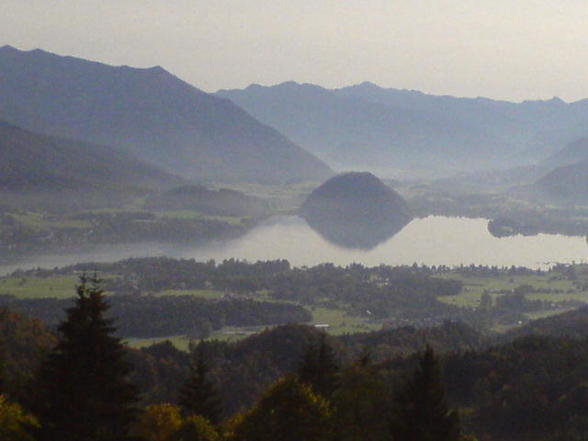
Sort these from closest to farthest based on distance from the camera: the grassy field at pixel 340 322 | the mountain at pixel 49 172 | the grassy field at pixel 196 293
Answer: the grassy field at pixel 340 322
the grassy field at pixel 196 293
the mountain at pixel 49 172

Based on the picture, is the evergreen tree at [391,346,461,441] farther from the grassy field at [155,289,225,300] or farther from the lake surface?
the lake surface

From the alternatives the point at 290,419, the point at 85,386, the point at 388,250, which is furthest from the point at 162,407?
the point at 388,250

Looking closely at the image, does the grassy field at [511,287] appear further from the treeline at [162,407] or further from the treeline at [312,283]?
the treeline at [162,407]

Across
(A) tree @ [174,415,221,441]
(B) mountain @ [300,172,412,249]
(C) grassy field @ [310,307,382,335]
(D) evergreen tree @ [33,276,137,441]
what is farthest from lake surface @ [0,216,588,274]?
(D) evergreen tree @ [33,276,137,441]

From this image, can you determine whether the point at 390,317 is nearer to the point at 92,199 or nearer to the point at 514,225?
the point at 514,225

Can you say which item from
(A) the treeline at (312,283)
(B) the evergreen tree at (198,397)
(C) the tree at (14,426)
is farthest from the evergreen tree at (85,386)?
(A) the treeline at (312,283)

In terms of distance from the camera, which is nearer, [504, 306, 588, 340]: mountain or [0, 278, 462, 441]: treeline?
[0, 278, 462, 441]: treeline

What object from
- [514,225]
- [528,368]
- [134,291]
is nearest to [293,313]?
[134,291]
